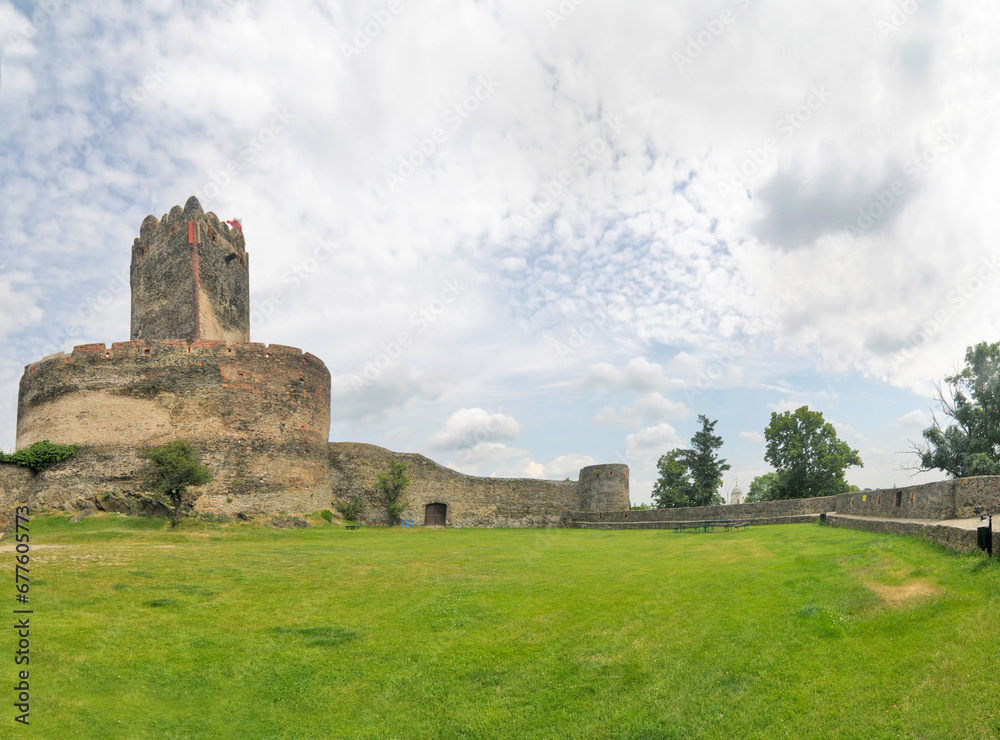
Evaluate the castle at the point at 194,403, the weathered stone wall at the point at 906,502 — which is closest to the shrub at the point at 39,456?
the castle at the point at 194,403

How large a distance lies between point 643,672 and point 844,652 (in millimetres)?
2168

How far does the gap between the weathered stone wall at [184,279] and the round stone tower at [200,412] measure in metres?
1.66

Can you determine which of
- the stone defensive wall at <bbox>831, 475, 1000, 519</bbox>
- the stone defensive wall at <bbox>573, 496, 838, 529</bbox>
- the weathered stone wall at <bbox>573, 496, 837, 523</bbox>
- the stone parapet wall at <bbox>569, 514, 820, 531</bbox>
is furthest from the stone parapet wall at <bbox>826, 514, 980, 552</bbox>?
the weathered stone wall at <bbox>573, 496, 837, 523</bbox>

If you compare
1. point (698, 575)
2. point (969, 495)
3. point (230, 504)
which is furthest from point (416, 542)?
point (969, 495)

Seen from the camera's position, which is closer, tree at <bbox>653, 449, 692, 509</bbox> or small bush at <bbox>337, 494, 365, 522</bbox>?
small bush at <bbox>337, 494, 365, 522</bbox>

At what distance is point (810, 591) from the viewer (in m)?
8.50

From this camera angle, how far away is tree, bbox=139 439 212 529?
19.1 meters

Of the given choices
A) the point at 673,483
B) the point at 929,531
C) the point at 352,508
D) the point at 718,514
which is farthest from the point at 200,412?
the point at 673,483

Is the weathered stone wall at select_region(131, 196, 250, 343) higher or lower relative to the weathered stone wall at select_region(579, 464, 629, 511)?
higher

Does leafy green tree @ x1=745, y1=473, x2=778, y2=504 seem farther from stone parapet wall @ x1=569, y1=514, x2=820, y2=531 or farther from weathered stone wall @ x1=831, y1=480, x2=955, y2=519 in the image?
weathered stone wall @ x1=831, y1=480, x2=955, y2=519

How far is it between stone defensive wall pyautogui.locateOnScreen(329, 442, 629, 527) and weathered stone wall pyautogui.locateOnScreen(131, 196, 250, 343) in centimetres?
831

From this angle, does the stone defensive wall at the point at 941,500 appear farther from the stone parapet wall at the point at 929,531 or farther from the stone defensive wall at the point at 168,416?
the stone defensive wall at the point at 168,416

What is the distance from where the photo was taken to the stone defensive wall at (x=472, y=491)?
29.6 metres

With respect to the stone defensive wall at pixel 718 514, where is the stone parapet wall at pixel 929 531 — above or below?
above
